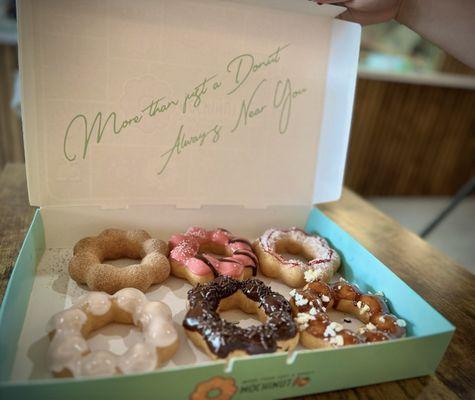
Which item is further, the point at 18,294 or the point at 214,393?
the point at 18,294

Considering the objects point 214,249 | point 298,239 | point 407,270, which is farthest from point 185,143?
point 407,270

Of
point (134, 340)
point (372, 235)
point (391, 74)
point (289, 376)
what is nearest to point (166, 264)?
point (134, 340)

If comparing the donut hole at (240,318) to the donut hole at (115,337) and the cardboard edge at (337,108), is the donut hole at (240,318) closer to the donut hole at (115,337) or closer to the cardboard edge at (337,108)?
the donut hole at (115,337)

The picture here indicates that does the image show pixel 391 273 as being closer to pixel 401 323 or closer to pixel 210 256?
pixel 401 323

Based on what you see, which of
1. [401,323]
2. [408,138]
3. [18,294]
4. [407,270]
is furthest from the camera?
[408,138]

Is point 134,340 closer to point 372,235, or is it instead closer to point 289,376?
point 289,376

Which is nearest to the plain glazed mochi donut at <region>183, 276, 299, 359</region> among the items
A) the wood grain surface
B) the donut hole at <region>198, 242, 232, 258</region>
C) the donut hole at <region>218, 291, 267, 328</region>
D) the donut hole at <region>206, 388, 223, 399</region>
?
the donut hole at <region>218, 291, 267, 328</region>

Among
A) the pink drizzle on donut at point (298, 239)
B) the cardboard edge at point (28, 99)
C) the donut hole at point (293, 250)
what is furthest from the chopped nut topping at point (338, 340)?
the cardboard edge at point (28, 99)

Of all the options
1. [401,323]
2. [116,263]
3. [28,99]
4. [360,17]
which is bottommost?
[116,263]
